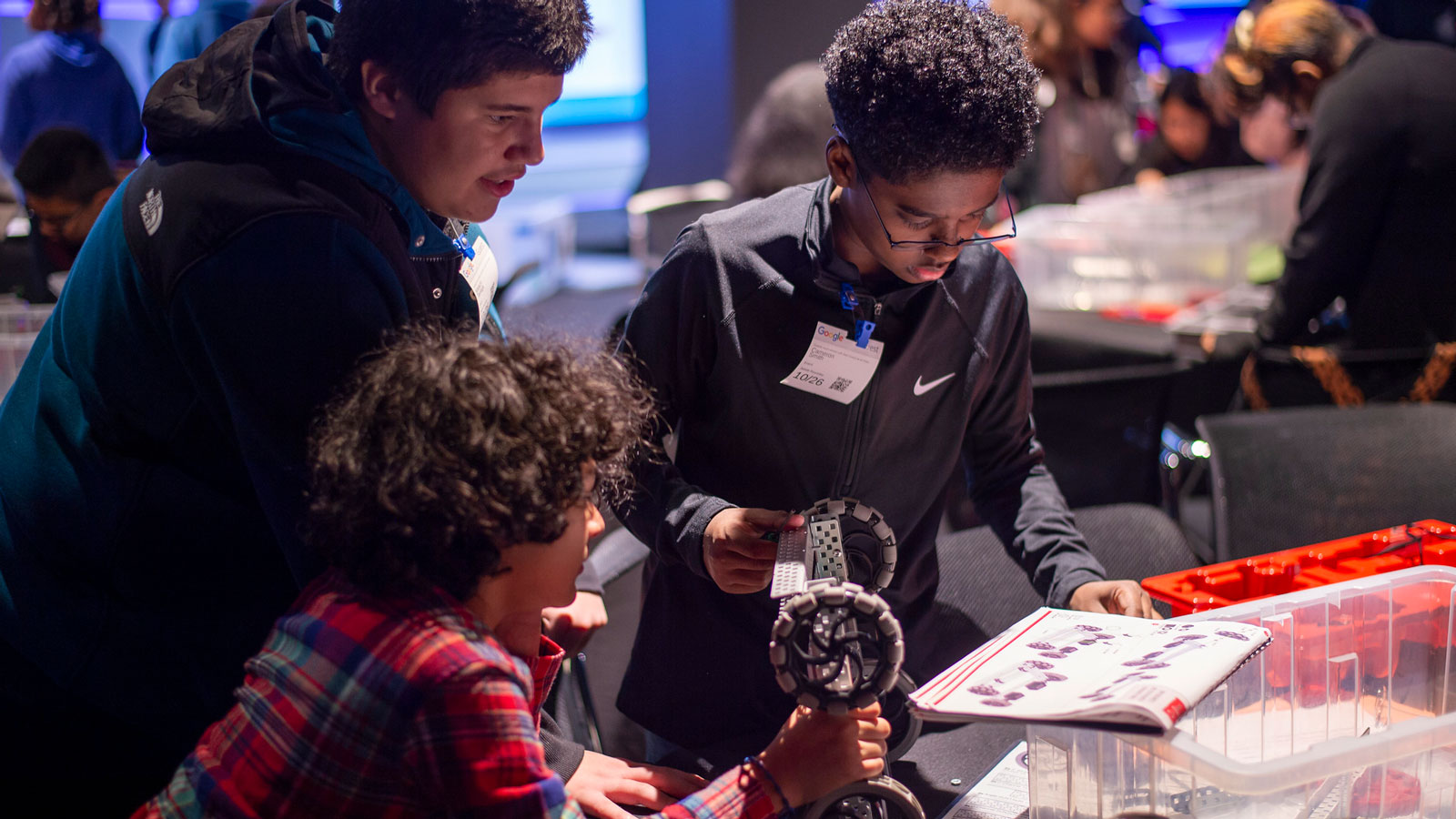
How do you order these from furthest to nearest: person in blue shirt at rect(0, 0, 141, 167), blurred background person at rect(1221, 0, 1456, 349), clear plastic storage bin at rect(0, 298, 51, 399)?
person in blue shirt at rect(0, 0, 141, 167) → blurred background person at rect(1221, 0, 1456, 349) → clear plastic storage bin at rect(0, 298, 51, 399)

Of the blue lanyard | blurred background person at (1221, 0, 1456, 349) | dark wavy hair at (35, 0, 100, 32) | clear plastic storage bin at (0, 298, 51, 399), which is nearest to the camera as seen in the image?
the blue lanyard

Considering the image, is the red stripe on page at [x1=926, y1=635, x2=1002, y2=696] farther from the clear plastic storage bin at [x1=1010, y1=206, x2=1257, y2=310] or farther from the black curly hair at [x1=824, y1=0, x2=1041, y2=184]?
the clear plastic storage bin at [x1=1010, y1=206, x2=1257, y2=310]

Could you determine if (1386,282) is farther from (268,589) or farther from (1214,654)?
(268,589)

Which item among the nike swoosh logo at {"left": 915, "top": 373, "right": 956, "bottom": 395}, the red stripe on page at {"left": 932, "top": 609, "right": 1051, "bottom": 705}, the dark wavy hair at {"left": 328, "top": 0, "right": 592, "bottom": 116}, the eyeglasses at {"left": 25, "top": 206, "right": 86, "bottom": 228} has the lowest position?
the red stripe on page at {"left": 932, "top": 609, "right": 1051, "bottom": 705}

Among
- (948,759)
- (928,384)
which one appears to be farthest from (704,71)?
(948,759)

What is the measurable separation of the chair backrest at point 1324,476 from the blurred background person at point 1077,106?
2379 mm

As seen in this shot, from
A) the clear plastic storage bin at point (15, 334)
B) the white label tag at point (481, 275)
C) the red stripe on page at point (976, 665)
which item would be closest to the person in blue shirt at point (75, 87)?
the clear plastic storage bin at point (15, 334)

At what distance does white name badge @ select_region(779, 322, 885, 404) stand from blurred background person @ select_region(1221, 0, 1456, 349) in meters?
2.12

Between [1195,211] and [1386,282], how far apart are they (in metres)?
0.85

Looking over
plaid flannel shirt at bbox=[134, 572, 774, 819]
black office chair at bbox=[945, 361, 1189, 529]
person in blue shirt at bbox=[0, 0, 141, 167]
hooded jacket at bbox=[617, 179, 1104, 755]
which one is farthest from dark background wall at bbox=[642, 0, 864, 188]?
plaid flannel shirt at bbox=[134, 572, 774, 819]

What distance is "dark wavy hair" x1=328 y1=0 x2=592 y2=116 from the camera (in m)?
A: 0.96

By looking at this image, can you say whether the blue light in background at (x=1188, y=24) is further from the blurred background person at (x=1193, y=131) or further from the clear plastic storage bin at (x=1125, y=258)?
the clear plastic storage bin at (x=1125, y=258)

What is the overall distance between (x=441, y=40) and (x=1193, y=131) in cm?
440

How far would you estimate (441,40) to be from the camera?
0.96m
